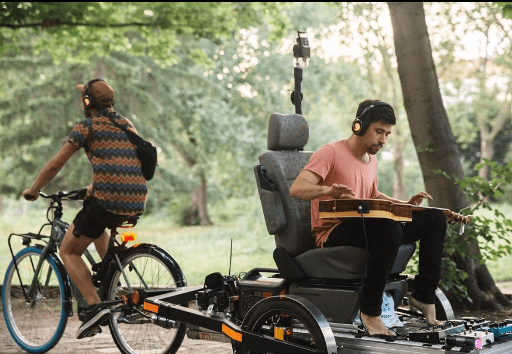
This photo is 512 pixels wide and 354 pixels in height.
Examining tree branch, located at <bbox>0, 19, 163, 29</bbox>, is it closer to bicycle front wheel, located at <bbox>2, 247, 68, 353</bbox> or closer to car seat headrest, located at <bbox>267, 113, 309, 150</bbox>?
bicycle front wheel, located at <bbox>2, 247, 68, 353</bbox>

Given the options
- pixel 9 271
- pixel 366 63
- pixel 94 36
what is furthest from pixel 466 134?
pixel 9 271

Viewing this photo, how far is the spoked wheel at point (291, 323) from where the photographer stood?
397 centimetres

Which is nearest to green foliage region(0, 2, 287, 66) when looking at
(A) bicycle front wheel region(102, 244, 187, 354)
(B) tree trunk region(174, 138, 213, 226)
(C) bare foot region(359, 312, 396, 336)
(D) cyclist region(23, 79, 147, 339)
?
(D) cyclist region(23, 79, 147, 339)

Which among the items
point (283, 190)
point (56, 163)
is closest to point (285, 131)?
point (283, 190)

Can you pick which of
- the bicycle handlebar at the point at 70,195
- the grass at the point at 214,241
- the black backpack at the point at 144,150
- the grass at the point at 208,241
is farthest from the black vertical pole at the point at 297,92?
the grass at the point at 214,241

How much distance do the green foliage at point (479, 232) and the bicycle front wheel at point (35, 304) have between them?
12.0 feet

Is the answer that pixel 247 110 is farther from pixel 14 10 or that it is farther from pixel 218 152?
pixel 14 10

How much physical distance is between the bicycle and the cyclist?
110mm

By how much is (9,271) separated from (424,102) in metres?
4.49

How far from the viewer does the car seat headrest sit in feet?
16.2

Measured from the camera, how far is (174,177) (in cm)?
2155

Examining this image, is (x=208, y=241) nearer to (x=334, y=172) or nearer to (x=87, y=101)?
(x=87, y=101)

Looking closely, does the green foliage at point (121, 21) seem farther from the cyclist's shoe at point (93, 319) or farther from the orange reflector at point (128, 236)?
the cyclist's shoe at point (93, 319)

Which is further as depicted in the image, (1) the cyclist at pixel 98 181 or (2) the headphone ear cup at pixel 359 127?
(1) the cyclist at pixel 98 181
